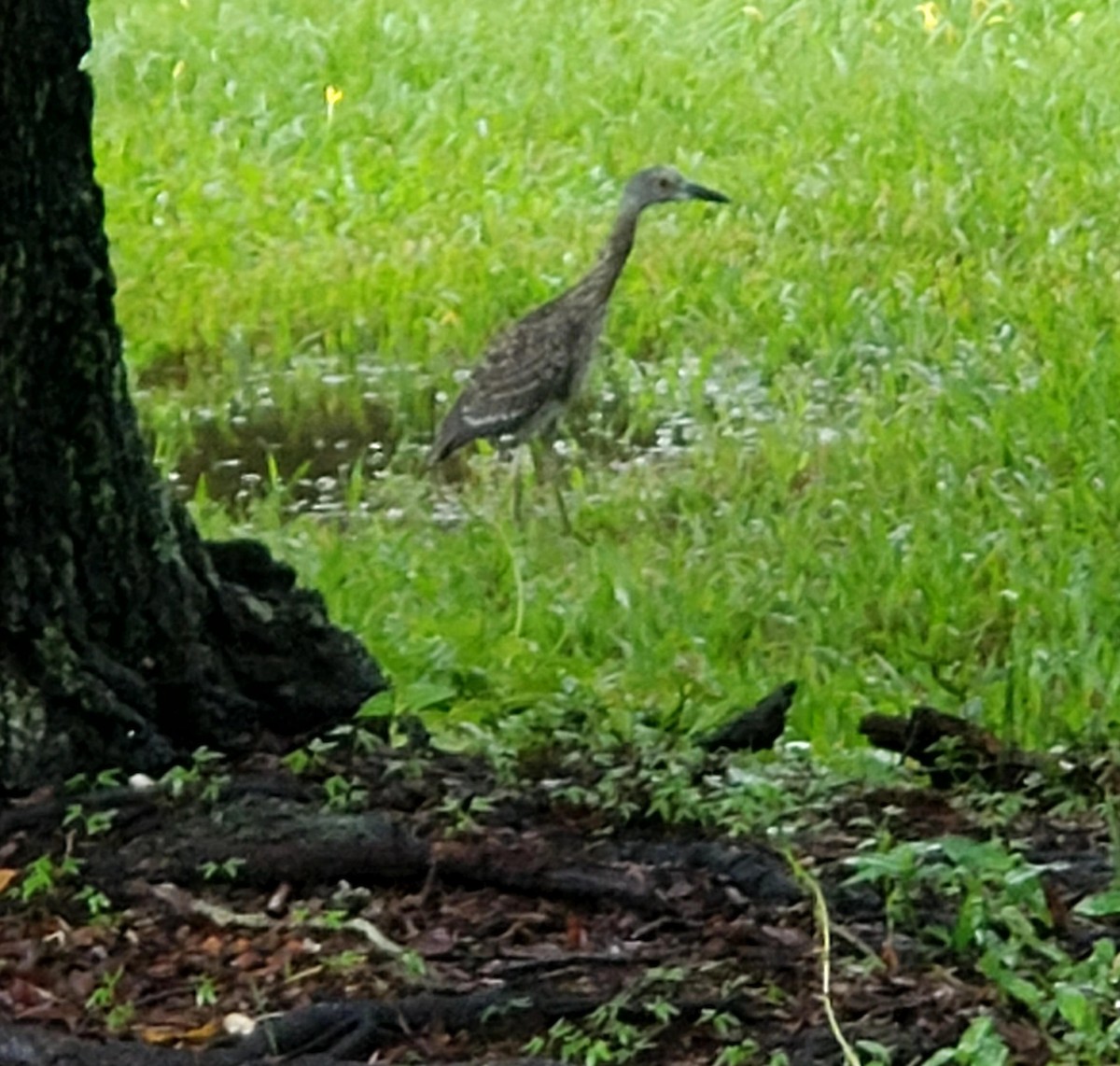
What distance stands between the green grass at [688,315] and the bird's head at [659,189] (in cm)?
43

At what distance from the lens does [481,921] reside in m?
4.39

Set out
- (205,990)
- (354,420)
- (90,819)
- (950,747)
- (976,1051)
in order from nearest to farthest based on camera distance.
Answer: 1. (976,1051)
2. (205,990)
3. (90,819)
4. (950,747)
5. (354,420)

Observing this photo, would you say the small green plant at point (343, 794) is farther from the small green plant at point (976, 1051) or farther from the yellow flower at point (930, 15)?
the yellow flower at point (930, 15)

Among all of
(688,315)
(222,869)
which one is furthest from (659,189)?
(222,869)

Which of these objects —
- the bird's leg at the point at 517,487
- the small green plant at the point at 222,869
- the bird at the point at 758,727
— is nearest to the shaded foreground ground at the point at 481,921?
the small green plant at the point at 222,869

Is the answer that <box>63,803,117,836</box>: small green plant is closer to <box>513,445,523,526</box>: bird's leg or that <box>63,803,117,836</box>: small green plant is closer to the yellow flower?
<box>513,445,523,526</box>: bird's leg

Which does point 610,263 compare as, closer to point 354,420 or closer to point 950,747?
point 354,420

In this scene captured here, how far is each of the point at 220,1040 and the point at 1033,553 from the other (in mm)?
3755

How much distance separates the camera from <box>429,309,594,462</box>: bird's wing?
28.6ft

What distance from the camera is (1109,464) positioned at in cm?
786

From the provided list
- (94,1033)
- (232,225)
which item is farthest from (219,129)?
(94,1033)

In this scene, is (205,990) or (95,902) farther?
(95,902)

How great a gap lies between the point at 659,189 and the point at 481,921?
221 inches

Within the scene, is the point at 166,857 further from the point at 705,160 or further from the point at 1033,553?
the point at 705,160
